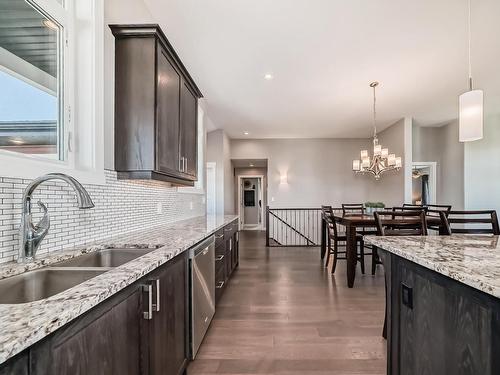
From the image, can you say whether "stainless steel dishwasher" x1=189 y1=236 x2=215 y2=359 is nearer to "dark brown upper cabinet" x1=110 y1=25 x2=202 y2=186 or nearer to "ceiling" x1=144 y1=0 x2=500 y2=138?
"dark brown upper cabinet" x1=110 y1=25 x2=202 y2=186

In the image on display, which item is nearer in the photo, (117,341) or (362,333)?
(117,341)

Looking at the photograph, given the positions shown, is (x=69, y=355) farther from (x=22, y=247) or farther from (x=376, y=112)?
(x=376, y=112)

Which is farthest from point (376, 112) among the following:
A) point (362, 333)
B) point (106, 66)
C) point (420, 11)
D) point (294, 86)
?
point (106, 66)

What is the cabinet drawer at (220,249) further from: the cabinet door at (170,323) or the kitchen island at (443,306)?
the kitchen island at (443,306)

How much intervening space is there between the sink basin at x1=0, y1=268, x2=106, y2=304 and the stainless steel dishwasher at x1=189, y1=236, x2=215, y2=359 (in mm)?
733

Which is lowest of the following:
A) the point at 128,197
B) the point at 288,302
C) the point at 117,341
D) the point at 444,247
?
the point at 288,302

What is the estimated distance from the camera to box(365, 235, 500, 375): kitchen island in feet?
2.85

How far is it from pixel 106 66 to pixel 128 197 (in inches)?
38.6

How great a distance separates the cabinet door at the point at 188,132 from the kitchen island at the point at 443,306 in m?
1.93

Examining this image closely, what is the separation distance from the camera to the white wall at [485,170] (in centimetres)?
575

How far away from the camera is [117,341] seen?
3.18 ft

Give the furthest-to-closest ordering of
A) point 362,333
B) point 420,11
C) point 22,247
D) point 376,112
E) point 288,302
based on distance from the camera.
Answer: point 376,112 < point 288,302 < point 420,11 < point 362,333 < point 22,247

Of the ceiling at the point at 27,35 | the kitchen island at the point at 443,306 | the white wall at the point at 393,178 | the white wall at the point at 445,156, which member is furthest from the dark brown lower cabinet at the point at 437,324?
the white wall at the point at 445,156

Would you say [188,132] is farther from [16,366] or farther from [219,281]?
[16,366]
